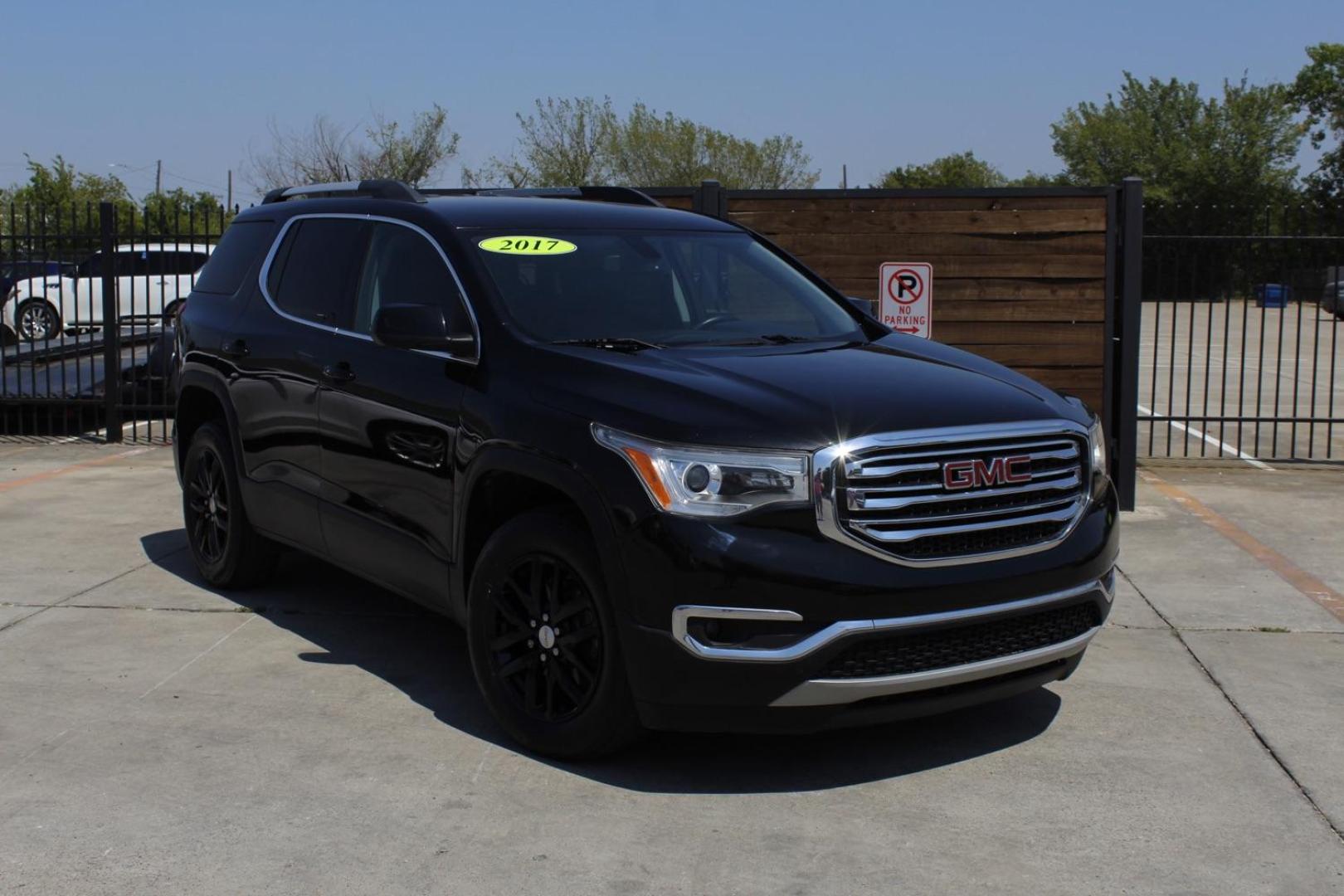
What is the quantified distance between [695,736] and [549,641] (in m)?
0.72

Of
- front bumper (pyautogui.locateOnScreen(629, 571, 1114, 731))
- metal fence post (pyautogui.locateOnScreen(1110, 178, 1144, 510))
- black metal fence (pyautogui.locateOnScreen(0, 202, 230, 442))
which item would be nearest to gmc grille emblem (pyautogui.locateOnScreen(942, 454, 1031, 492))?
front bumper (pyautogui.locateOnScreen(629, 571, 1114, 731))

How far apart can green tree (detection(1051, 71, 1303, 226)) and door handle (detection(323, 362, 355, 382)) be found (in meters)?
60.1

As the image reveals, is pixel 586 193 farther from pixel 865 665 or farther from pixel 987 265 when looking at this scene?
pixel 987 265

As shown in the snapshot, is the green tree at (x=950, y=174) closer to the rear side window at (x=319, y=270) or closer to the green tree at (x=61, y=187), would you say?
the green tree at (x=61, y=187)

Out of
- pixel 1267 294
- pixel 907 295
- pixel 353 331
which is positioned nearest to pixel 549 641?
pixel 353 331

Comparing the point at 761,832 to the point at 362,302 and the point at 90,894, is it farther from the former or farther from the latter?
the point at 362,302

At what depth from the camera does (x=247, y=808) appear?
430 centimetres

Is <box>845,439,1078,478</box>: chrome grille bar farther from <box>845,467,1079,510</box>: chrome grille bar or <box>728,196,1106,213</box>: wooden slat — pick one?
<box>728,196,1106,213</box>: wooden slat

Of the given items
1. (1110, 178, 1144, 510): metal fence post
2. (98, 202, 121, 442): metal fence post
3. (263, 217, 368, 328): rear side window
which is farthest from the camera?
(98, 202, 121, 442): metal fence post

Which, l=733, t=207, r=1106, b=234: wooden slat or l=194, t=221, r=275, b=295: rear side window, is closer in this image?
l=194, t=221, r=275, b=295: rear side window

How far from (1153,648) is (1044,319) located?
4.32 metres

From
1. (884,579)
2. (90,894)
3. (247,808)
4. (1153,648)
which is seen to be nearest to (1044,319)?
(1153,648)

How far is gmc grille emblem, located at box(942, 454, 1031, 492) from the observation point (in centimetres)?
429

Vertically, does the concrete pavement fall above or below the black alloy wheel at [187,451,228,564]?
below
